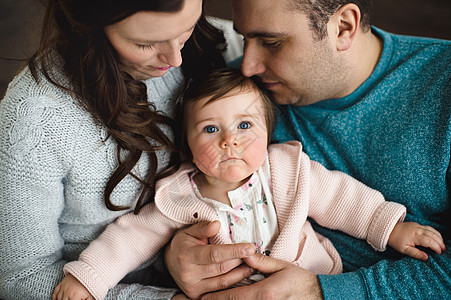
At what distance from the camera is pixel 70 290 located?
1.10 m

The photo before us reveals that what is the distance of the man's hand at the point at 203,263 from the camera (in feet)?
3.49

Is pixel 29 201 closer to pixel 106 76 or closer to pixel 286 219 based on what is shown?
pixel 106 76

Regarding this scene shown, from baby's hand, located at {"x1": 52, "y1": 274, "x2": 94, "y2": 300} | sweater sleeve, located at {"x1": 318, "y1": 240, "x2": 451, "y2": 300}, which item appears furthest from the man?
baby's hand, located at {"x1": 52, "y1": 274, "x2": 94, "y2": 300}

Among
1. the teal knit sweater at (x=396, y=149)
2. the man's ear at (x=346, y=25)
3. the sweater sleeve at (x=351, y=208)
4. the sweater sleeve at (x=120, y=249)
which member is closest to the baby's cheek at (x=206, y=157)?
the sweater sleeve at (x=120, y=249)

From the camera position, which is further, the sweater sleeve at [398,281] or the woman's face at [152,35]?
the sweater sleeve at [398,281]

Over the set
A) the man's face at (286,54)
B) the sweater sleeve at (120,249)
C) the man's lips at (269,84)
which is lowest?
the sweater sleeve at (120,249)

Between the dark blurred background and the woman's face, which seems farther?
the dark blurred background

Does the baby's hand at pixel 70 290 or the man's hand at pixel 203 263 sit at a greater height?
the man's hand at pixel 203 263

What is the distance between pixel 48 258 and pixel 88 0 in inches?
30.2

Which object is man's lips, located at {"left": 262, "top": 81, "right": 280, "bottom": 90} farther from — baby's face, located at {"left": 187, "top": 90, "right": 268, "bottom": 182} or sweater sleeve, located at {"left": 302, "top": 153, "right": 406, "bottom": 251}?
sweater sleeve, located at {"left": 302, "top": 153, "right": 406, "bottom": 251}

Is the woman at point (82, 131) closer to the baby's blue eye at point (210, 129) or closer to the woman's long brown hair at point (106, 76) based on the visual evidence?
the woman's long brown hair at point (106, 76)

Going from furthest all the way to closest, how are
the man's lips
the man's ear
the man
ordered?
the man's lips → the man's ear → the man

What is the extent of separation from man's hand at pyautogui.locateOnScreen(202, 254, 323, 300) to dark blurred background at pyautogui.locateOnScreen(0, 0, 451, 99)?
865 mm

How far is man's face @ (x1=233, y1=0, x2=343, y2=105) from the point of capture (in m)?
1.17
